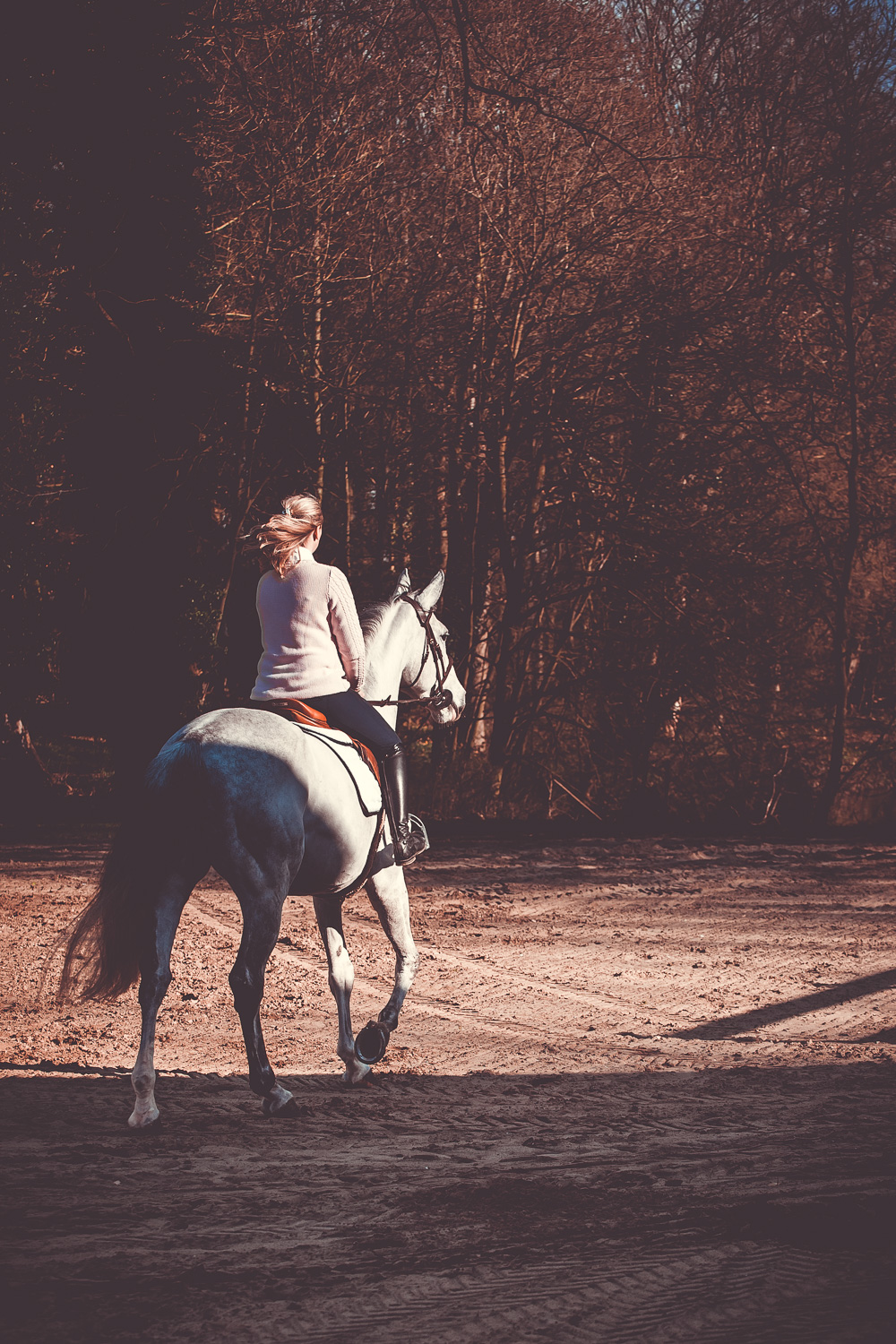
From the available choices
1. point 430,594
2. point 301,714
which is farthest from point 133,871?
point 430,594

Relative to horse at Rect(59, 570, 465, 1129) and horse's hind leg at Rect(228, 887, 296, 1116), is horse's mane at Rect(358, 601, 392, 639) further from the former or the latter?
horse's hind leg at Rect(228, 887, 296, 1116)

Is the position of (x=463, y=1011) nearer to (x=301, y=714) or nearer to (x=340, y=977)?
(x=340, y=977)

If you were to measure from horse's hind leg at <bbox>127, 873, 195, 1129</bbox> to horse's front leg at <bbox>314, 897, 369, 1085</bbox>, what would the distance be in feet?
3.16

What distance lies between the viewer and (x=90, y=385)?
14945 mm

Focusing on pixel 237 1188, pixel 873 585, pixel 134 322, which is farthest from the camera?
pixel 873 585

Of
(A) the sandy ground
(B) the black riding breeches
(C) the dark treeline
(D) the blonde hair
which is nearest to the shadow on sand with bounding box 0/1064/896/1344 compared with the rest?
(A) the sandy ground

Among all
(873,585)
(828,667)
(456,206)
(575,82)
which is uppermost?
(575,82)

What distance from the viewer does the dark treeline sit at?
47.9ft

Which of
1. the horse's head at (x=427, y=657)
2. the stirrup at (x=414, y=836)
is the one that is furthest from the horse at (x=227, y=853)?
the horse's head at (x=427, y=657)

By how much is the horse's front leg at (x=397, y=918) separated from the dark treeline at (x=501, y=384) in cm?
952

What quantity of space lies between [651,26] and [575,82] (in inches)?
173

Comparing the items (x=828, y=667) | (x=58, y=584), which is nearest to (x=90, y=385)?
(x=58, y=584)

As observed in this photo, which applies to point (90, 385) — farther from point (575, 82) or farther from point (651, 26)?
point (651, 26)

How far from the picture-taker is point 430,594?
6.68m
